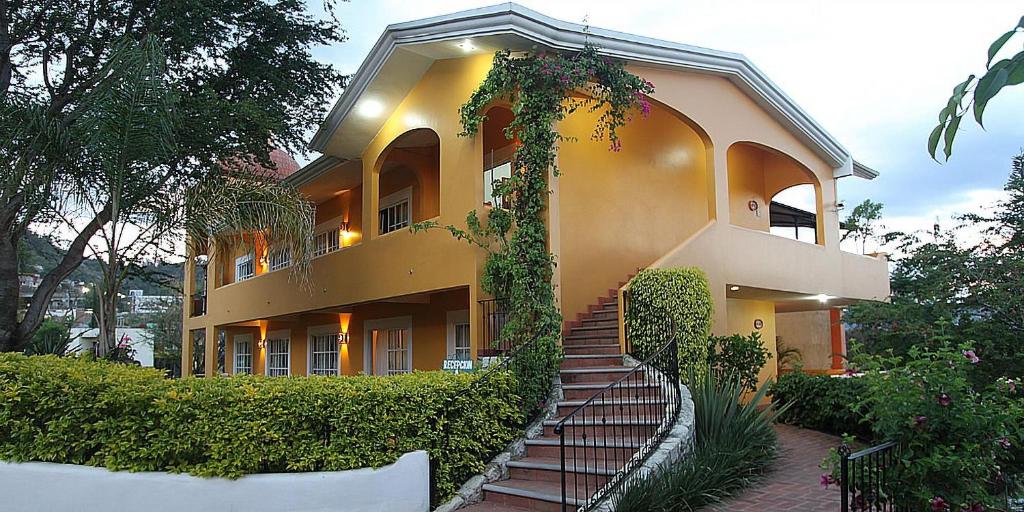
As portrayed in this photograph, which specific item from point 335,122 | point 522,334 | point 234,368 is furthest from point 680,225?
point 234,368

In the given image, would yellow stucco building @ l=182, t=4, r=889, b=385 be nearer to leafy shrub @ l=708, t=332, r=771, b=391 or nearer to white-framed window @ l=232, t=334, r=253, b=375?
leafy shrub @ l=708, t=332, r=771, b=391

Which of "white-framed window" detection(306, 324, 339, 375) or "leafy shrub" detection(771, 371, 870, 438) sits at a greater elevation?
"white-framed window" detection(306, 324, 339, 375)

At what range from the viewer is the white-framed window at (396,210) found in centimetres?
1545

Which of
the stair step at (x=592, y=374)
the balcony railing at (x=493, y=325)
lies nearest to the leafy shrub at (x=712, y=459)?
the stair step at (x=592, y=374)

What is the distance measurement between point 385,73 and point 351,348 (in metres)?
7.41

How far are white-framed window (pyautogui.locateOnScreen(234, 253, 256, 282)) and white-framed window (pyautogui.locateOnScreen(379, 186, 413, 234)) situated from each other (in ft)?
19.8

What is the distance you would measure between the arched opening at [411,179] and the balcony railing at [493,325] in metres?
4.00

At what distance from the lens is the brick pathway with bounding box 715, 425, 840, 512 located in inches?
279

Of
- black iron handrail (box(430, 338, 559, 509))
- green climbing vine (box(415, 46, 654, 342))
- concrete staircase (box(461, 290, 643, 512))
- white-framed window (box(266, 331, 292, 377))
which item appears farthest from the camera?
white-framed window (box(266, 331, 292, 377))

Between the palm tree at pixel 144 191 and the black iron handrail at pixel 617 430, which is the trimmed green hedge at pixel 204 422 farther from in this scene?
the palm tree at pixel 144 191

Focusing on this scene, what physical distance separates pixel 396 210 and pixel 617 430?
8907mm

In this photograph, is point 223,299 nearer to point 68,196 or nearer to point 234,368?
point 234,368

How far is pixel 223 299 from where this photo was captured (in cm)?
2084

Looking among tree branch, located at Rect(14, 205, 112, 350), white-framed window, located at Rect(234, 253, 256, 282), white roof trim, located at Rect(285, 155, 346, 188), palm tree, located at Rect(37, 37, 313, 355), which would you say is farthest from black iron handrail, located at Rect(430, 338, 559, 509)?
white-framed window, located at Rect(234, 253, 256, 282)
